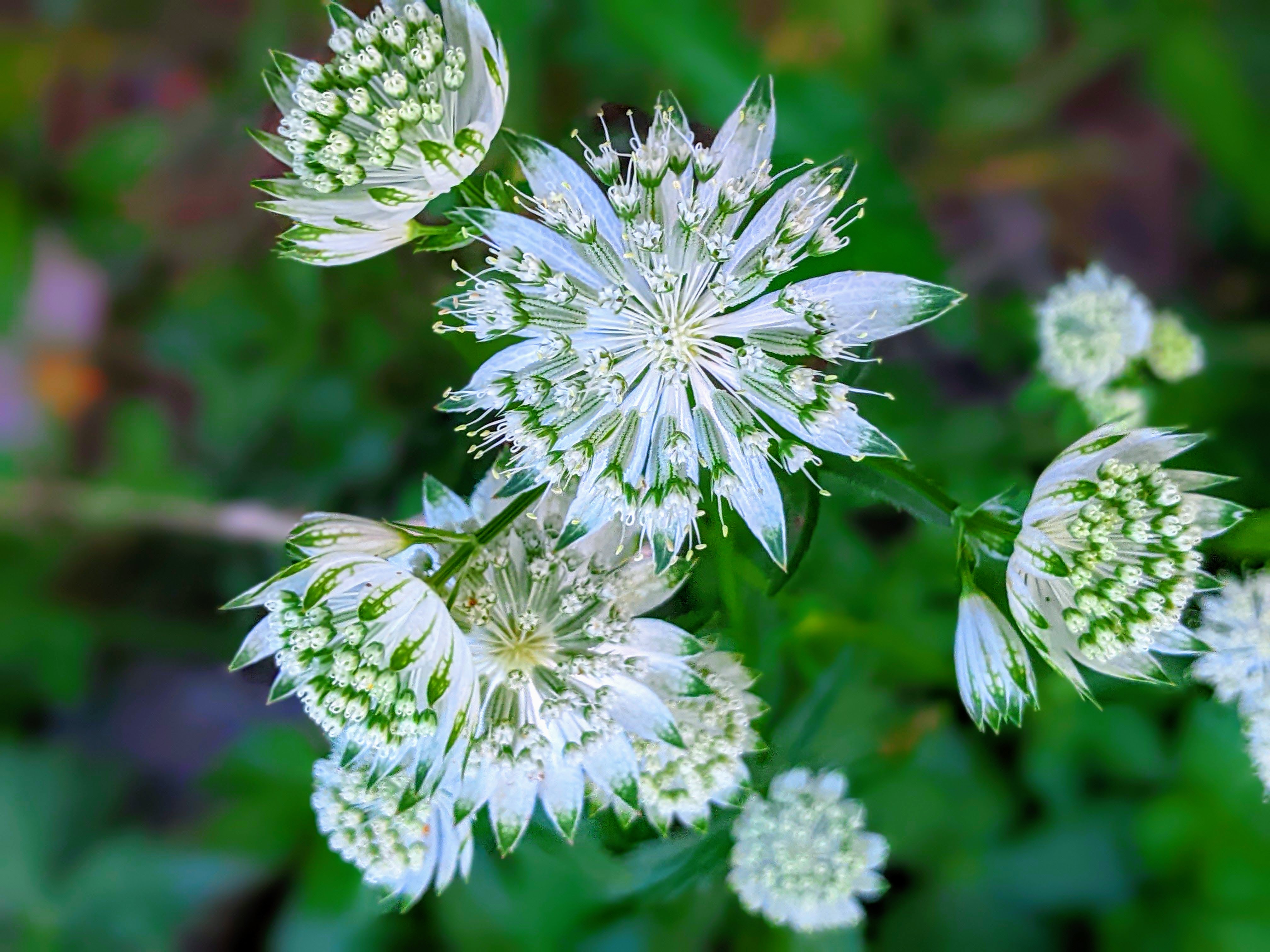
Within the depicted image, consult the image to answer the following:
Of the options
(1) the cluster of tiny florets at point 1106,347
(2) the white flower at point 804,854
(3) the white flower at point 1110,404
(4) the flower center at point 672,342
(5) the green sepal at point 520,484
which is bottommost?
(2) the white flower at point 804,854

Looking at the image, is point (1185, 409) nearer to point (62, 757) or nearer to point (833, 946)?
point (833, 946)

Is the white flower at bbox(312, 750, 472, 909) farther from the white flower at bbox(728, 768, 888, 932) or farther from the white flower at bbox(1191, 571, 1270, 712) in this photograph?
the white flower at bbox(1191, 571, 1270, 712)

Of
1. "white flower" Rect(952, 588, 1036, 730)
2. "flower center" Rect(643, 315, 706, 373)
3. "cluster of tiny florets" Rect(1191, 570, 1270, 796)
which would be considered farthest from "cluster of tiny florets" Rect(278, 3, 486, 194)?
"cluster of tiny florets" Rect(1191, 570, 1270, 796)

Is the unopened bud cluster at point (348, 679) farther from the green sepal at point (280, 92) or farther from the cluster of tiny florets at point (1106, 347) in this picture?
the cluster of tiny florets at point (1106, 347)

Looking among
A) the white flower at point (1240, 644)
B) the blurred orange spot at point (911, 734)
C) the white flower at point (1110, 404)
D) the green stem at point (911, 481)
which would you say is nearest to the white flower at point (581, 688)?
the green stem at point (911, 481)

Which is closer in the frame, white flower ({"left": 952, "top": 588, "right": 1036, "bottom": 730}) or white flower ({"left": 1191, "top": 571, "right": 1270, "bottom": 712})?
white flower ({"left": 952, "top": 588, "right": 1036, "bottom": 730})

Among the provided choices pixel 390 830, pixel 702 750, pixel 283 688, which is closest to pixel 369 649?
pixel 283 688
